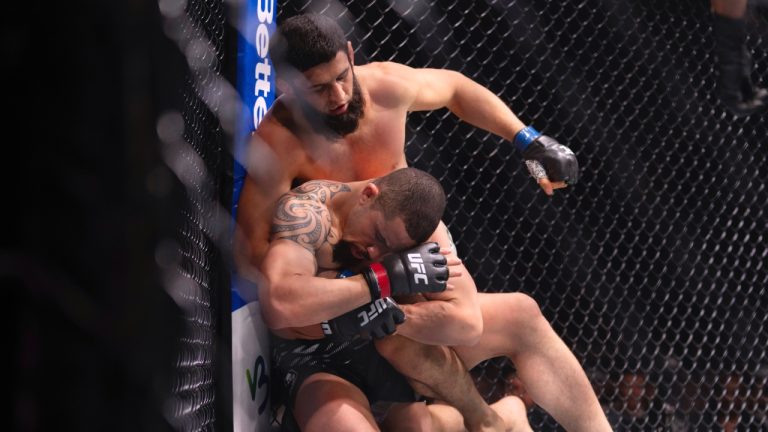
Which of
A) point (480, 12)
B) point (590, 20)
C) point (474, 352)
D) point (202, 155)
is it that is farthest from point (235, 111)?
point (590, 20)

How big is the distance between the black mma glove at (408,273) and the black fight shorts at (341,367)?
0.87 ft

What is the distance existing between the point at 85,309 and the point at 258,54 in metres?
1.52

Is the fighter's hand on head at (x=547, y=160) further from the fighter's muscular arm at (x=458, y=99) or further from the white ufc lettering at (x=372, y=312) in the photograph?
the white ufc lettering at (x=372, y=312)

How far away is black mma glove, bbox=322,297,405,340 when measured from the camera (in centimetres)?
176

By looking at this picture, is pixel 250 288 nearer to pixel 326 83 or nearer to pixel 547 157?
pixel 326 83

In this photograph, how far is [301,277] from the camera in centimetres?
170

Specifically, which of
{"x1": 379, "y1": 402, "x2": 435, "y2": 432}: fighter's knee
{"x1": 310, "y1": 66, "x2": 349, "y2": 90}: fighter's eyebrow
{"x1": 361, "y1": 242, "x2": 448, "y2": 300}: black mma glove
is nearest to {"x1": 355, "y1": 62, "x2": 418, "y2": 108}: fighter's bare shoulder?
{"x1": 310, "y1": 66, "x2": 349, "y2": 90}: fighter's eyebrow

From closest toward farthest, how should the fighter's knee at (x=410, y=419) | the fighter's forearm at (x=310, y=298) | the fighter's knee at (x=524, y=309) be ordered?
the fighter's forearm at (x=310, y=298), the fighter's knee at (x=410, y=419), the fighter's knee at (x=524, y=309)

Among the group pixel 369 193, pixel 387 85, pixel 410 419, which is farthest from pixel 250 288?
pixel 387 85

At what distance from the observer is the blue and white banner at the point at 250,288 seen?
1793 millimetres

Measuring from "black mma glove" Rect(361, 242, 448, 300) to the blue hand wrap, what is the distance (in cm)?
57

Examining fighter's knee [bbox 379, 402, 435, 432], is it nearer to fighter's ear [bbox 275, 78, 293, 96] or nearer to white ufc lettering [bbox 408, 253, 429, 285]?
white ufc lettering [bbox 408, 253, 429, 285]

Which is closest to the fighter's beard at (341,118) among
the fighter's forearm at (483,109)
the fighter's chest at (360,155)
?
the fighter's chest at (360,155)

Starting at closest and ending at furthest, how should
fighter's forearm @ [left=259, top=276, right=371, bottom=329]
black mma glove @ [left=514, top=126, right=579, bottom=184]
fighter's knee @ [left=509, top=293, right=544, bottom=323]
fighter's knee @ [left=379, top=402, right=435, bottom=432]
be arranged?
fighter's forearm @ [left=259, top=276, right=371, bottom=329], fighter's knee @ [left=379, top=402, right=435, bottom=432], fighter's knee @ [left=509, top=293, right=544, bottom=323], black mma glove @ [left=514, top=126, right=579, bottom=184]
